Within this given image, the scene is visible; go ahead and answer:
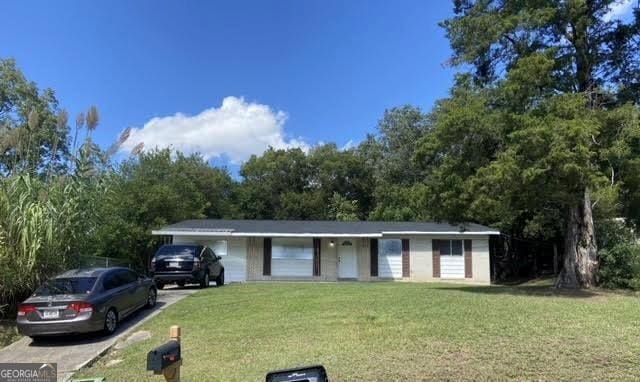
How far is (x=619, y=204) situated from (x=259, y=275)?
1592 cm

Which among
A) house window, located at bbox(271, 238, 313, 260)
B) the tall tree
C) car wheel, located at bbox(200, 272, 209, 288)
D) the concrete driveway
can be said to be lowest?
the concrete driveway

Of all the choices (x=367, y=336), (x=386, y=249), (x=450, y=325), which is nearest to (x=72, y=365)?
(x=367, y=336)

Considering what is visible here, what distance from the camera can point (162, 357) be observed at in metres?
3.83

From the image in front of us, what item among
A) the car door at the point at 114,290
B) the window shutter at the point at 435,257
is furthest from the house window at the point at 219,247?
the car door at the point at 114,290

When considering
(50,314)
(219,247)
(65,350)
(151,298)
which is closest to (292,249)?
(219,247)

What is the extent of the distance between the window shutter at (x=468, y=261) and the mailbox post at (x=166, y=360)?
912 inches

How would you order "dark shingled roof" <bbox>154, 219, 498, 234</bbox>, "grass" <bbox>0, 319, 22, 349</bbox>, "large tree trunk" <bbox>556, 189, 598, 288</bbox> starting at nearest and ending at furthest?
"grass" <bbox>0, 319, 22, 349</bbox>, "large tree trunk" <bbox>556, 189, 598, 288</bbox>, "dark shingled roof" <bbox>154, 219, 498, 234</bbox>

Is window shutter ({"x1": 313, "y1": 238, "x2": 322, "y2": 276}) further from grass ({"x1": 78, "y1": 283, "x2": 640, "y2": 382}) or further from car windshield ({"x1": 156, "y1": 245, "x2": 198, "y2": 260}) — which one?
grass ({"x1": 78, "y1": 283, "x2": 640, "y2": 382})

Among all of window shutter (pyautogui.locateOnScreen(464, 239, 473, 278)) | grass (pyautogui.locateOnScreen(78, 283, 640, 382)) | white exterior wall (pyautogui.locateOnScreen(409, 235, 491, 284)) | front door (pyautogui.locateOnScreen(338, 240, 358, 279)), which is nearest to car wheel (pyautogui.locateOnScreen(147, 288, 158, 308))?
grass (pyautogui.locateOnScreen(78, 283, 640, 382))

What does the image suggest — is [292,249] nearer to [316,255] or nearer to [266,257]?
[316,255]

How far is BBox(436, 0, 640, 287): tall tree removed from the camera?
12.8 m

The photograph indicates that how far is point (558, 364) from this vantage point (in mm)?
6410

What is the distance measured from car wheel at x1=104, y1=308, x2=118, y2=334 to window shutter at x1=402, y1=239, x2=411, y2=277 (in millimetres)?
17273

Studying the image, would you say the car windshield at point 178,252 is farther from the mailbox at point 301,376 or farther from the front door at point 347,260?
the mailbox at point 301,376
